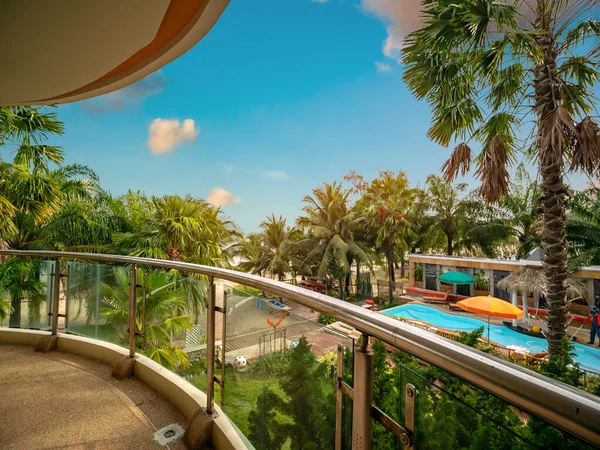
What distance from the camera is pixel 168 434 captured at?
1.80m

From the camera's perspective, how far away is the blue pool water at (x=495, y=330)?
11945 mm

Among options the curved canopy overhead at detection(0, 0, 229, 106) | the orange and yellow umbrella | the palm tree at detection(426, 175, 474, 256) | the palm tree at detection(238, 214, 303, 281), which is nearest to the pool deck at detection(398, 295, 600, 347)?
the orange and yellow umbrella

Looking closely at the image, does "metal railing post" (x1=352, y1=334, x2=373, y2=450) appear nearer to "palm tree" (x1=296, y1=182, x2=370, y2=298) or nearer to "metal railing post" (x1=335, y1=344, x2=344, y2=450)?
"metal railing post" (x1=335, y1=344, x2=344, y2=450)

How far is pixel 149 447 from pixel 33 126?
8884 mm

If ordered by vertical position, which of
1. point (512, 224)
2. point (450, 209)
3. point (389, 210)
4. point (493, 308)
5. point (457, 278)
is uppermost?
point (450, 209)

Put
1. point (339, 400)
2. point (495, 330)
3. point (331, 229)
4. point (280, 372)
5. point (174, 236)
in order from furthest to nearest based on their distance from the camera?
point (331, 229) → point (495, 330) → point (174, 236) → point (280, 372) → point (339, 400)

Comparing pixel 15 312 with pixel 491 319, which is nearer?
pixel 15 312

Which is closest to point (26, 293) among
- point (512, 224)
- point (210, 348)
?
point (210, 348)

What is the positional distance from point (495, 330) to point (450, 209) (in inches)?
449

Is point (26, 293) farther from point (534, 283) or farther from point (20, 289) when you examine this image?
point (534, 283)

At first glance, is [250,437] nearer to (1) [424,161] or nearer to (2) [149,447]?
(2) [149,447]

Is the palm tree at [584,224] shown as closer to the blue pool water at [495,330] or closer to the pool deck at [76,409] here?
the blue pool water at [495,330]

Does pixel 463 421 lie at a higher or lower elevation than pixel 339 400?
higher

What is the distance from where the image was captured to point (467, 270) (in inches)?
749
